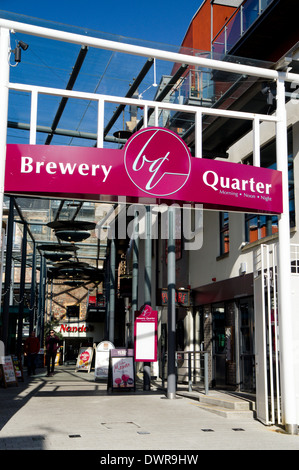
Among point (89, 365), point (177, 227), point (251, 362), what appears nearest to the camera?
point (251, 362)

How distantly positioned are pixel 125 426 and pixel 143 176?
391 cm

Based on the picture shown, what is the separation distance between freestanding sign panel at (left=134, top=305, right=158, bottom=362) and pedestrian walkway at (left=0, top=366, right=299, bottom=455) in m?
1.10

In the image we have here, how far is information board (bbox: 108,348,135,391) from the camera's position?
14.0m

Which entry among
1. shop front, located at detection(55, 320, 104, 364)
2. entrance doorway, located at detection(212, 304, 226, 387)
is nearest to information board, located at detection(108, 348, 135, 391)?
entrance doorway, located at detection(212, 304, 226, 387)

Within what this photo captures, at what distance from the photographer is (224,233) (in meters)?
15.5

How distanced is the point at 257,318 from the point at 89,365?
661 inches

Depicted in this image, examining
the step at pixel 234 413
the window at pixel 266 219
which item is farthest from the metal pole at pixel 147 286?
the step at pixel 234 413

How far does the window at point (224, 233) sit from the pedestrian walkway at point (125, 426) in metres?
4.40

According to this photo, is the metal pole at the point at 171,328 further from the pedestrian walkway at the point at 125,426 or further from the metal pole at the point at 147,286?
the metal pole at the point at 147,286

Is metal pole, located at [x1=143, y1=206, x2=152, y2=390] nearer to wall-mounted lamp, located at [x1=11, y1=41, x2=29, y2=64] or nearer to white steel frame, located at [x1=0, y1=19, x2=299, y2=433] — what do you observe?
white steel frame, located at [x1=0, y1=19, x2=299, y2=433]
